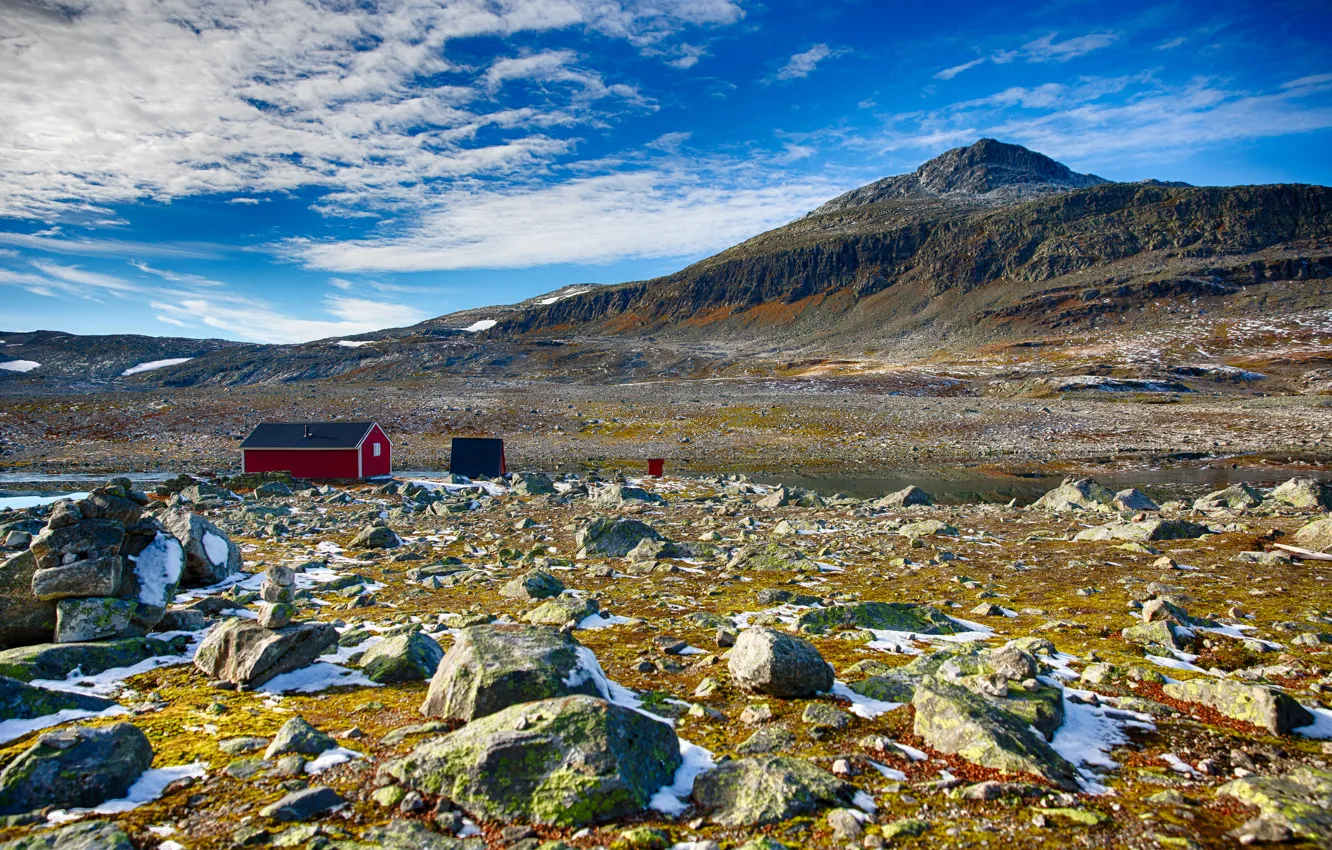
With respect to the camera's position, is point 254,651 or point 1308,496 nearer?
point 254,651

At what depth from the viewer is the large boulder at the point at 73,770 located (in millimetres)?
4949

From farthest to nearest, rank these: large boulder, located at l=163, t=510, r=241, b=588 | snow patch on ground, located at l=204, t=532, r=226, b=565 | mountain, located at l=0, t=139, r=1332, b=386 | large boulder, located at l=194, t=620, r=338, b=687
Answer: mountain, located at l=0, t=139, r=1332, b=386
snow patch on ground, located at l=204, t=532, r=226, b=565
large boulder, located at l=163, t=510, r=241, b=588
large boulder, located at l=194, t=620, r=338, b=687

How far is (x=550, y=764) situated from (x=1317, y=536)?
21.0 meters

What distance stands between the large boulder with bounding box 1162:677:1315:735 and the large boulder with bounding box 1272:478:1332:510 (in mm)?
23729

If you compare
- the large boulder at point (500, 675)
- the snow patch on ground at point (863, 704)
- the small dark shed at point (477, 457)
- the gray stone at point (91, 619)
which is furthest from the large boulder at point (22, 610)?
the small dark shed at point (477, 457)

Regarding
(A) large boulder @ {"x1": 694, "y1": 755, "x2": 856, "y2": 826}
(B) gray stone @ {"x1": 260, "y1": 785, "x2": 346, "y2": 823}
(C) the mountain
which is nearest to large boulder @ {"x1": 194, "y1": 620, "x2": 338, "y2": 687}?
(B) gray stone @ {"x1": 260, "y1": 785, "x2": 346, "y2": 823}

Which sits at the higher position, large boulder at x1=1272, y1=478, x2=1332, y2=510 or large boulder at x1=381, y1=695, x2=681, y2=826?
large boulder at x1=381, y1=695, x2=681, y2=826

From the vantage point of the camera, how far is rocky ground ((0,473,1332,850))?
505cm

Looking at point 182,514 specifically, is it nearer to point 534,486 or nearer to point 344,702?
point 344,702

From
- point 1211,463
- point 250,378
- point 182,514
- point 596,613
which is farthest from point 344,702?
point 250,378

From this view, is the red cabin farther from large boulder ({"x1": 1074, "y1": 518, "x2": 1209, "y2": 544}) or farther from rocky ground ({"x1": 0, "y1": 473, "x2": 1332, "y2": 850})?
large boulder ({"x1": 1074, "y1": 518, "x2": 1209, "y2": 544})

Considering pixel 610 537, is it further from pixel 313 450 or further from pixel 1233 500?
pixel 313 450

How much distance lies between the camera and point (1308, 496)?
2455 centimetres

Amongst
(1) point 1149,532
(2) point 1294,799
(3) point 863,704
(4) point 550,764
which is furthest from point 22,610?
(1) point 1149,532
